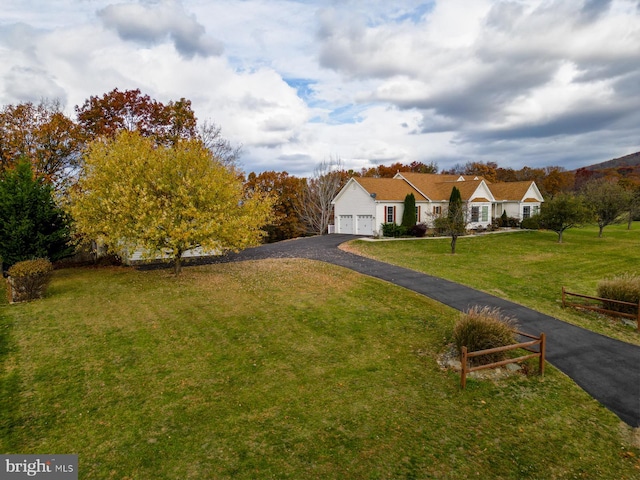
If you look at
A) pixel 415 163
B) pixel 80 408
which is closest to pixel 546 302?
pixel 80 408

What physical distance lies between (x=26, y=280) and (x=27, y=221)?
18.6 feet

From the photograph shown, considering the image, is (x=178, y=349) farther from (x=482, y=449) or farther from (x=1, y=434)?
(x=482, y=449)

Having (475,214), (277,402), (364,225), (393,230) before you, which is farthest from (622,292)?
(475,214)

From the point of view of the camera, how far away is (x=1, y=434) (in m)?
7.46

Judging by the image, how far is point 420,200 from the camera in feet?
135

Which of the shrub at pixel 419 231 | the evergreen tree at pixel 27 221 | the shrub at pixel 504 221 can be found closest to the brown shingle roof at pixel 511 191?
the shrub at pixel 504 221

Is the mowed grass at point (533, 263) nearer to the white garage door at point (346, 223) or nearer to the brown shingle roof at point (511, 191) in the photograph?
the brown shingle roof at point (511, 191)

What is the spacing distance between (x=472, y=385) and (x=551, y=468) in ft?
9.14

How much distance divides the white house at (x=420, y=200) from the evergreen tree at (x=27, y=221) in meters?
26.8

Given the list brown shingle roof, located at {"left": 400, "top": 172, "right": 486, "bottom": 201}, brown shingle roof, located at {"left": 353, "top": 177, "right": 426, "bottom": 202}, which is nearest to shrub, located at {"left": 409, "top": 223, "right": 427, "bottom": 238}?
brown shingle roof, located at {"left": 353, "top": 177, "right": 426, "bottom": 202}

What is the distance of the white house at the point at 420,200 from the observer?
129 feet

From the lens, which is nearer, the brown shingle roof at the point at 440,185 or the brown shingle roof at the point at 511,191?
the brown shingle roof at the point at 440,185

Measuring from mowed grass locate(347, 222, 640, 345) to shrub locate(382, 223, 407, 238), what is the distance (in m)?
2.89

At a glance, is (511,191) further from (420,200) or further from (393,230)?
(393,230)
